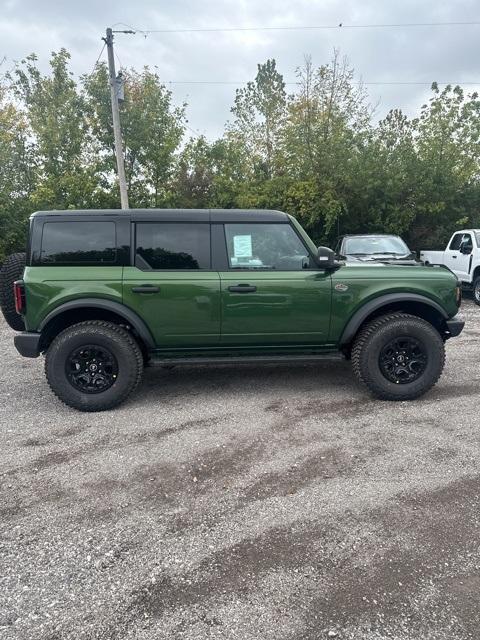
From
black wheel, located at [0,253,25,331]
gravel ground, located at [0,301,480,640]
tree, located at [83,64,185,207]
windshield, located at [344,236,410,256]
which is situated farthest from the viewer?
tree, located at [83,64,185,207]

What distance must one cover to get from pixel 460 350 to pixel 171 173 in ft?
34.9

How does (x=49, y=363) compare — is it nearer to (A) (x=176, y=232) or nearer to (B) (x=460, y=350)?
(A) (x=176, y=232)

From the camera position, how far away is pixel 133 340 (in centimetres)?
405

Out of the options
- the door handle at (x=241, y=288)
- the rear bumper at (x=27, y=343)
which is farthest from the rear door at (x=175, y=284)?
the rear bumper at (x=27, y=343)

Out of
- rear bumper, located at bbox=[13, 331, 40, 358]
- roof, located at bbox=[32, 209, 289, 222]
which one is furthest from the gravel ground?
roof, located at bbox=[32, 209, 289, 222]

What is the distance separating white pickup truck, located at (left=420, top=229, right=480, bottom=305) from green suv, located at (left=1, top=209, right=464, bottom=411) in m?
6.21

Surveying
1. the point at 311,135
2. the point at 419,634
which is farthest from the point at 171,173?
the point at 419,634

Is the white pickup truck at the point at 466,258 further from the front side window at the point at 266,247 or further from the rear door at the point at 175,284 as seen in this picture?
the rear door at the point at 175,284

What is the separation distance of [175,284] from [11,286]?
1.80m

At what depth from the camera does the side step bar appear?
4.14 meters

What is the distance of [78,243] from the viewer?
156 inches

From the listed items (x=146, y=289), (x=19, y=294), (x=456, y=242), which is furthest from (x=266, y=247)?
(x=456, y=242)

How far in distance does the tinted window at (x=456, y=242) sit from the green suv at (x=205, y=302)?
702cm

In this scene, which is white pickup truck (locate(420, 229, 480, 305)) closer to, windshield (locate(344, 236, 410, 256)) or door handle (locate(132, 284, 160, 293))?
windshield (locate(344, 236, 410, 256))
